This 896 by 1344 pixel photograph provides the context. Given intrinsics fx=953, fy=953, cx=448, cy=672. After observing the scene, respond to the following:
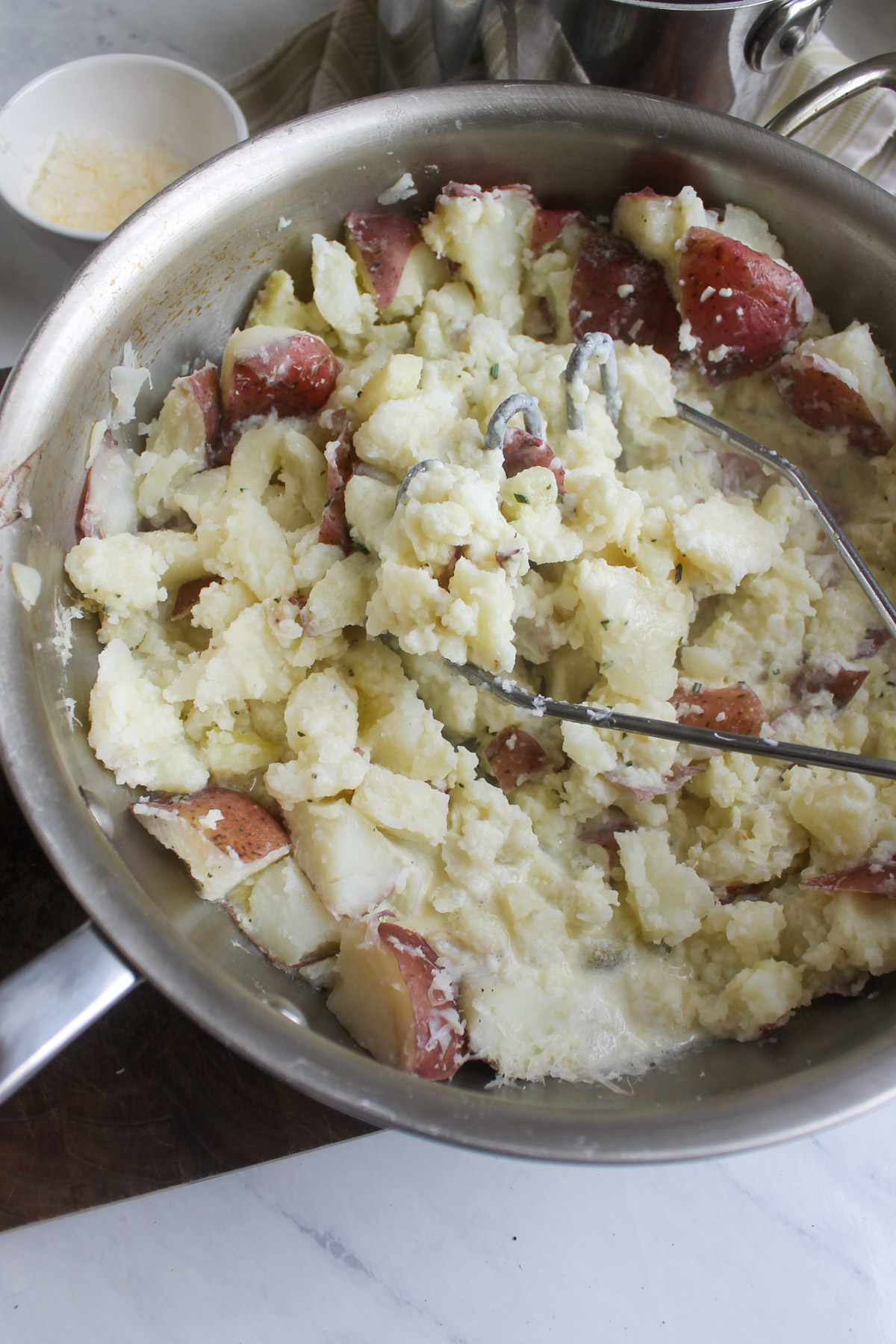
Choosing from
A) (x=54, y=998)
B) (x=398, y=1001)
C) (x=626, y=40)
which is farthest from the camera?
(x=626, y=40)

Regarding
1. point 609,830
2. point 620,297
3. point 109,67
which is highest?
point 620,297

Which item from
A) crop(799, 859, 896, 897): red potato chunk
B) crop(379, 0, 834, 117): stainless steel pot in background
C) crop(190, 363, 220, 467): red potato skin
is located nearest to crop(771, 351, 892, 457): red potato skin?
crop(379, 0, 834, 117): stainless steel pot in background

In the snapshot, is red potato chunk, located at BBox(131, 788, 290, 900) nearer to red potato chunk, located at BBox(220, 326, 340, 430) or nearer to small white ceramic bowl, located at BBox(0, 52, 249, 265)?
red potato chunk, located at BBox(220, 326, 340, 430)

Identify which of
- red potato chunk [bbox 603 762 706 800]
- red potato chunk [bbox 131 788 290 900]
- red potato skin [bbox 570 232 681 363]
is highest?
red potato skin [bbox 570 232 681 363]

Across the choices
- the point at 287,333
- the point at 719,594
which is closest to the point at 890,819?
the point at 719,594

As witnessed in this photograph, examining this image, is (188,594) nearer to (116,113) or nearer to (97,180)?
(97,180)

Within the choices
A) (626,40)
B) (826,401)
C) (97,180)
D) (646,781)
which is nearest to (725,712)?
(646,781)

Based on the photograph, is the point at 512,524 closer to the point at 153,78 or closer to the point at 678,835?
the point at 678,835
